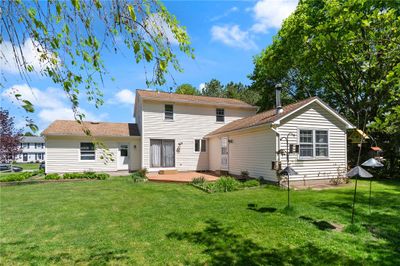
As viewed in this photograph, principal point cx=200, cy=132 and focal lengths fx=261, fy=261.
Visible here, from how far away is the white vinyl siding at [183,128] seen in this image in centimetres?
1848

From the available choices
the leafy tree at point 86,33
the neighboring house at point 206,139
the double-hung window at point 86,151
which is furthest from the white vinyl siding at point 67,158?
the leafy tree at point 86,33

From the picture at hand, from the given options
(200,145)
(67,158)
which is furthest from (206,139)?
(67,158)

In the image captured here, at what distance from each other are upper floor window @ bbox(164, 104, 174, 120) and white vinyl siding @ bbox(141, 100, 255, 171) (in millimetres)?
235

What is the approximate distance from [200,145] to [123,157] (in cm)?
583

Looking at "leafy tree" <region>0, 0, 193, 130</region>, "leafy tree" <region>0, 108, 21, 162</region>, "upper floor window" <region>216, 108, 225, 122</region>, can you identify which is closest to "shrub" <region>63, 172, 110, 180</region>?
"upper floor window" <region>216, 108, 225, 122</region>

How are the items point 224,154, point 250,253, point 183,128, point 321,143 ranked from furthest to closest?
point 183,128 → point 224,154 → point 321,143 → point 250,253

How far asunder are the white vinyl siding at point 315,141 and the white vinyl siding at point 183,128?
29.2 feet

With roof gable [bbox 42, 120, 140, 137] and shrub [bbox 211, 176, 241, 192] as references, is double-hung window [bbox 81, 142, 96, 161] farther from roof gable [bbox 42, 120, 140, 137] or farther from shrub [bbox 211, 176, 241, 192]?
shrub [bbox 211, 176, 241, 192]

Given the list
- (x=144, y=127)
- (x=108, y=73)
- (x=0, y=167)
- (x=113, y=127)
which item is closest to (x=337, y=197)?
(x=108, y=73)

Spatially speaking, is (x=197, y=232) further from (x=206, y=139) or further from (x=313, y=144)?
(x=206, y=139)

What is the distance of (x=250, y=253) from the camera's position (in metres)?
4.49

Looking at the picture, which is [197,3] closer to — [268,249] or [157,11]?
[157,11]

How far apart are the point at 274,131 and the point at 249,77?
745 inches

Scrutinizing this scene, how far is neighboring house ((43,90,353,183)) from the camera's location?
40.9 ft
